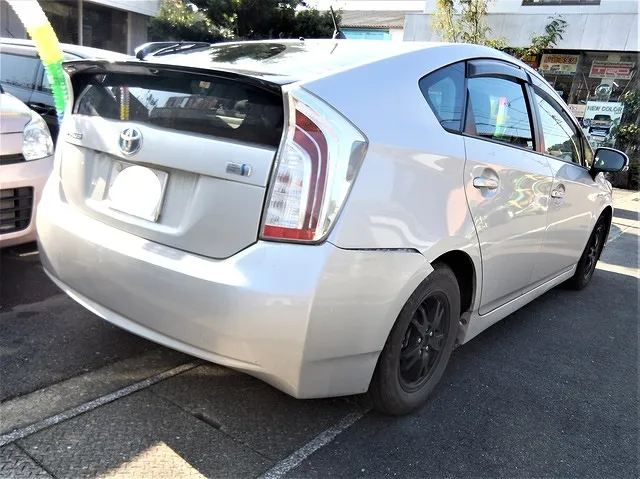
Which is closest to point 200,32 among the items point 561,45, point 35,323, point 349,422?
point 561,45

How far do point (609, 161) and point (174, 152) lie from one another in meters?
3.33

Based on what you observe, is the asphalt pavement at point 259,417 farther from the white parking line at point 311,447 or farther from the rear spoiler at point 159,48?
the rear spoiler at point 159,48

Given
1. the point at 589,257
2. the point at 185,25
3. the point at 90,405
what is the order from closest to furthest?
the point at 90,405 → the point at 589,257 → the point at 185,25

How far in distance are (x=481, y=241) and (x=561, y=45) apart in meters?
12.7

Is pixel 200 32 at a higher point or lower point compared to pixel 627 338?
higher

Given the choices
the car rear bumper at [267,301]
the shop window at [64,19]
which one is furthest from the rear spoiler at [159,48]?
the shop window at [64,19]

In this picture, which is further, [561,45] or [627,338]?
[561,45]

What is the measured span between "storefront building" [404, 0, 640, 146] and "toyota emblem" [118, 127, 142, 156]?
41.3ft

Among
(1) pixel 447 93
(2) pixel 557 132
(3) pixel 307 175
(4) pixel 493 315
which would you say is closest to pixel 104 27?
(2) pixel 557 132

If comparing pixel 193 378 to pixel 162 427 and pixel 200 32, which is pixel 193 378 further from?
pixel 200 32

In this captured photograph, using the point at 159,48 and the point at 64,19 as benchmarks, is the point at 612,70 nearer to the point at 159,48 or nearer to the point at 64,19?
the point at 159,48

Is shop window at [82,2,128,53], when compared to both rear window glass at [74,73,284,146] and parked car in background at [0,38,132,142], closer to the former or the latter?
parked car in background at [0,38,132,142]

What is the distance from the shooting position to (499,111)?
2967 millimetres

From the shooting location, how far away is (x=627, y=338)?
3943 millimetres
